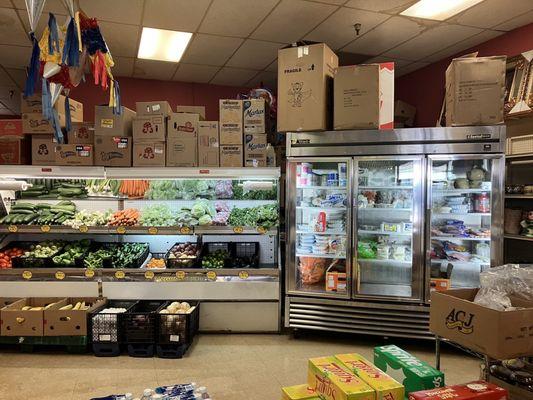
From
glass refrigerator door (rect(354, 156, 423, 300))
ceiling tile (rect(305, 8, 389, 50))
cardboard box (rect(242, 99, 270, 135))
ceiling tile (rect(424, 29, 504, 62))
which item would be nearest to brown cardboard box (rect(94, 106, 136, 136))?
cardboard box (rect(242, 99, 270, 135))

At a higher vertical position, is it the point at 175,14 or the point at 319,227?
the point at 175,14

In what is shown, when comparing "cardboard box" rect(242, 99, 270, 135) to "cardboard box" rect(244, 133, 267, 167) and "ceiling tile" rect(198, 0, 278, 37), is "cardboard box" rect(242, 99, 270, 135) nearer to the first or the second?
"cardboard box" rect(244, 133, 267, 167)

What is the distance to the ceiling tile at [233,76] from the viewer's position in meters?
6.05

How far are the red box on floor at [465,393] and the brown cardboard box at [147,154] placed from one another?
336cm

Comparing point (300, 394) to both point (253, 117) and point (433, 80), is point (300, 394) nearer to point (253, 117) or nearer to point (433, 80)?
point (253, 117)

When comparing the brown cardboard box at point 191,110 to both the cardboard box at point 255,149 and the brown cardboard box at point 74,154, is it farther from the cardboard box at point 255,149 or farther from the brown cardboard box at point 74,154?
the brown cardboard box at point 74,154

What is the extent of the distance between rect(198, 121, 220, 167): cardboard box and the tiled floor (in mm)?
1881

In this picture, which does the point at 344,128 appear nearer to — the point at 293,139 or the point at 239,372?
the point at 293,139

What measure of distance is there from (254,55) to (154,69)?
1.63m

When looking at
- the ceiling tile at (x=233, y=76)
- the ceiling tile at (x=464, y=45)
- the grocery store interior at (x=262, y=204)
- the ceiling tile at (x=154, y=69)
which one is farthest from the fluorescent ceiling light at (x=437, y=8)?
the ceiling tile at (x=154, y=69)

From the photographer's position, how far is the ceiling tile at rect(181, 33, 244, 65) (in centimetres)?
483

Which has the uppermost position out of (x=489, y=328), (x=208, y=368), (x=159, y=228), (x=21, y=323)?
(x=159, y=228)

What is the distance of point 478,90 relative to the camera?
376 cm

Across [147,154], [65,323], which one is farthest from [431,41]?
[65,323]
